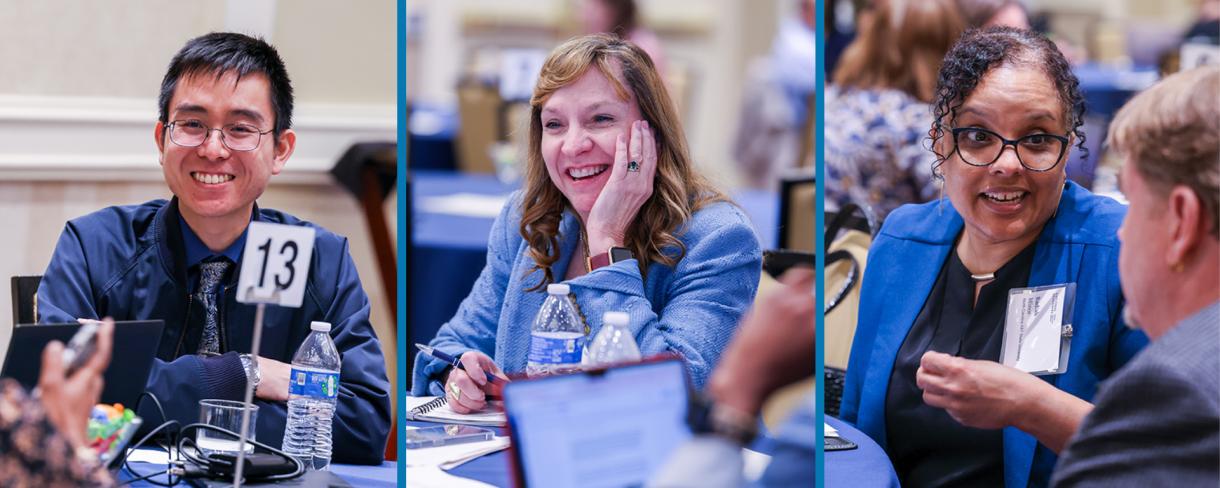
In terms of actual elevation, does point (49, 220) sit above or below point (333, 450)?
above

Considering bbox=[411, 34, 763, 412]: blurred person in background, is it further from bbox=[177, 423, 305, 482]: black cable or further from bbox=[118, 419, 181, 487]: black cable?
bbox=[118, 419, 181, 487]: black cable

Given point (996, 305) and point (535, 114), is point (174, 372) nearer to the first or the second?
point (535, 114)

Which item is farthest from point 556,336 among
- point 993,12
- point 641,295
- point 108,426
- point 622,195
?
point 993,12

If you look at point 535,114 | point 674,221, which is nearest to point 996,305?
point 674,221

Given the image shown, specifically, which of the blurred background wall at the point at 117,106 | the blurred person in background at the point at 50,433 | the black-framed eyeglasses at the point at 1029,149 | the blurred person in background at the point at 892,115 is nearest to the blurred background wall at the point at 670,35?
the blurred person in background at the point at 892,115

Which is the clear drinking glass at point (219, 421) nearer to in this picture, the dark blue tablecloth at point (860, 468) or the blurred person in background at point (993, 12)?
the dark blue tablecloth at point (860, 468)

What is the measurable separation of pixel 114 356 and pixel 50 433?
26 centimetres

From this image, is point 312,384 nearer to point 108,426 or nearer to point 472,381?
point 472,381

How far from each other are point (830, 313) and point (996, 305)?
0.52 m

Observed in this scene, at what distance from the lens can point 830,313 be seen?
9.41 ft

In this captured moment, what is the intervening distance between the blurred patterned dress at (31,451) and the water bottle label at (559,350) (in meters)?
0.68

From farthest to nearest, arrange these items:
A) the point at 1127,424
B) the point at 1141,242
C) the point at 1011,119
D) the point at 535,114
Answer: the point at 1011,119
the point at 535,114
the point at 1141,242
the point at 1127,424

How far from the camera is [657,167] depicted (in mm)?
2104

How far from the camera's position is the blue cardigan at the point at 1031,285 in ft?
7.45
